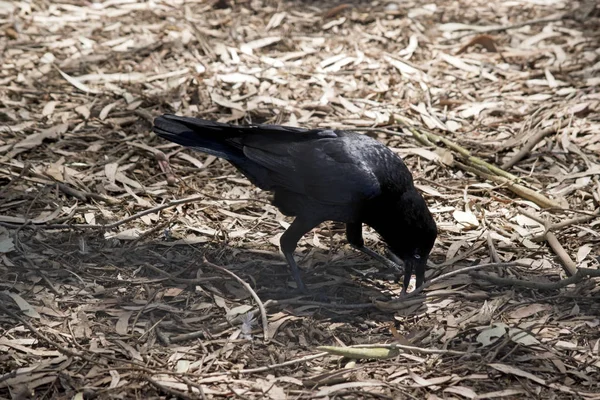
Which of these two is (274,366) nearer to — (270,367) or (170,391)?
(270,367)

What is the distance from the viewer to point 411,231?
4887mm

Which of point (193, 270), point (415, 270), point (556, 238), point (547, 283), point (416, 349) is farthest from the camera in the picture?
point (556, 238)

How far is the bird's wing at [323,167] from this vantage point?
4945 millimetres

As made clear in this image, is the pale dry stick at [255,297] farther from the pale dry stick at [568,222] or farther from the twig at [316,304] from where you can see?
the pale dry stick at [568,222]

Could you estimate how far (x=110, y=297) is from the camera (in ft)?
15.5

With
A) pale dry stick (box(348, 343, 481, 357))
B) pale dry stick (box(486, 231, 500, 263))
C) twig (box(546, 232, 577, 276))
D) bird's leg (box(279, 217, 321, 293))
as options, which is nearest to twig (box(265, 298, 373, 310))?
bird's leg (box(279, 217, 321, 293))

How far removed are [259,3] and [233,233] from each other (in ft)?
12.4

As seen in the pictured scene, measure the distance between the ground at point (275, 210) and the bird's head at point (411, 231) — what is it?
0.20 metres

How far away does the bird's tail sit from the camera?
532cm

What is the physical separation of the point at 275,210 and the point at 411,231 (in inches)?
51.7

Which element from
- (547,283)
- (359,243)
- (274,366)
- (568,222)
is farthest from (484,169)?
(274,366)

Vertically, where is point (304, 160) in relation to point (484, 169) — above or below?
above

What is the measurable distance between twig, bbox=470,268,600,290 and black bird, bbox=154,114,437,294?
1.42 ft

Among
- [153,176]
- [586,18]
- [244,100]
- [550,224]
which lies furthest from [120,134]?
[586,18]
